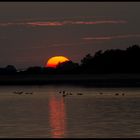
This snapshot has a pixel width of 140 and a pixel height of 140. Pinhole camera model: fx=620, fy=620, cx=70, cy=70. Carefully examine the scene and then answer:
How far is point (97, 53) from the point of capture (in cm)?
15838

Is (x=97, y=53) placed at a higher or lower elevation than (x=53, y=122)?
higher

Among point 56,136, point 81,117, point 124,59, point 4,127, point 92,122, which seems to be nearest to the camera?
point 56,136

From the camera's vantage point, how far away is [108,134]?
86.6 ft

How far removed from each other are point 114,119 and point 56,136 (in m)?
8.10

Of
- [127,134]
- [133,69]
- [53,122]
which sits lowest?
[127,134]

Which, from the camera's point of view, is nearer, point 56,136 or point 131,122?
point 56,136

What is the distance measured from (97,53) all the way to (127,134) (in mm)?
132496

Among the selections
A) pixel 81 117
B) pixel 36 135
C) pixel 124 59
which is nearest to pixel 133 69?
pixel 124 59

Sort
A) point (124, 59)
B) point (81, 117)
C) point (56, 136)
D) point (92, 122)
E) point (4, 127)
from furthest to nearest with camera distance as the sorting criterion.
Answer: point (124, 59), point (81, 117), point (92, 122), point (4, 127), point (56, 136)

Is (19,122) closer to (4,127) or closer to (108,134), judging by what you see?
(4,127)

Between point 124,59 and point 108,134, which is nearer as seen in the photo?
point 108,134

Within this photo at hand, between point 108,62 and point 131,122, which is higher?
point 108,62

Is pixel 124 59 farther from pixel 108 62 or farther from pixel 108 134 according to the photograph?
pixel 108 134

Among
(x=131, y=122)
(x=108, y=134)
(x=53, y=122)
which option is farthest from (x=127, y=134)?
(x=53, y=122)
